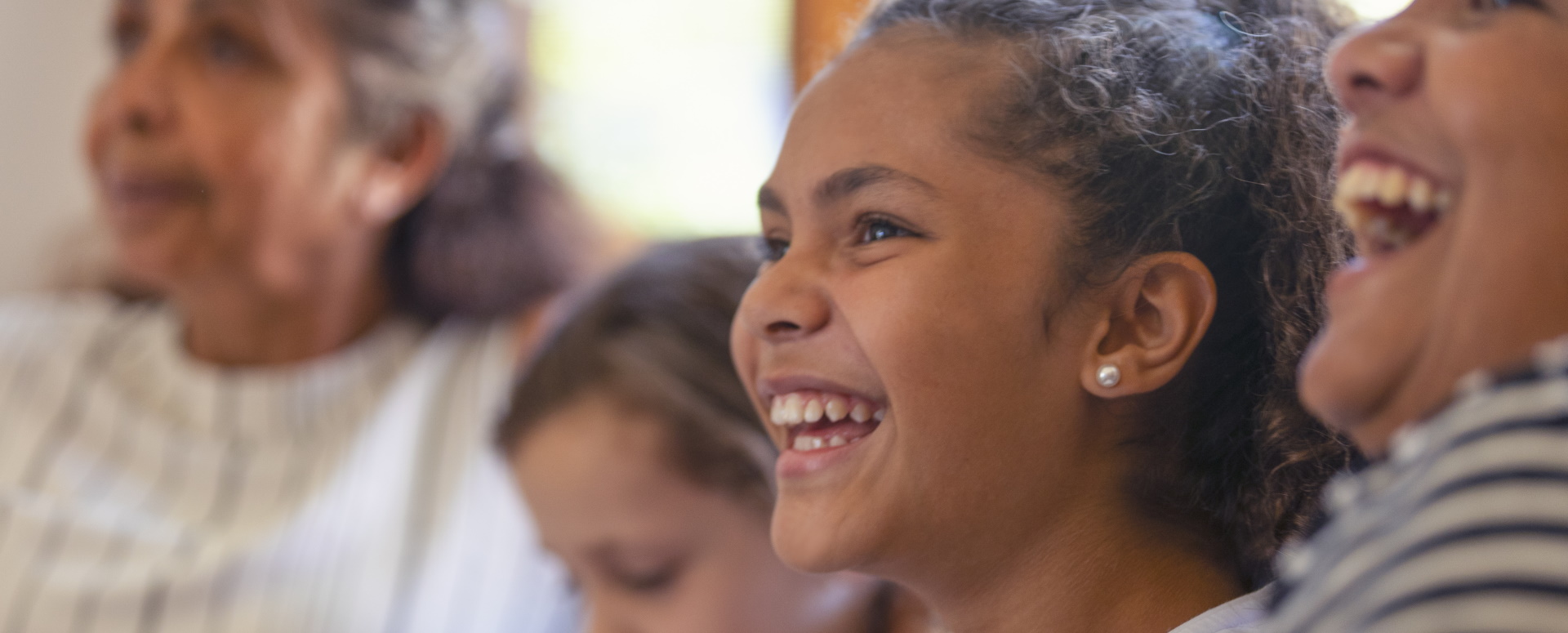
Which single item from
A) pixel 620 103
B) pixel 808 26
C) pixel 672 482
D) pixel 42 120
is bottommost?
pixel 620 103

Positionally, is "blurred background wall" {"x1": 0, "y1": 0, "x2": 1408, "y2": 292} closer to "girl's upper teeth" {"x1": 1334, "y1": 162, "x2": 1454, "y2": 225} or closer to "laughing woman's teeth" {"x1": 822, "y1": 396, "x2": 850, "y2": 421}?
"laughing woman's teeth" {"x1": 822, "y1": 396, "x2": 850, "y2": 421}

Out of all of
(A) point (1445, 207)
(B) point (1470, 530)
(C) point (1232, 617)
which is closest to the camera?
(B) point (1470, 530)

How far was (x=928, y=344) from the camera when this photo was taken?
88 centimetres

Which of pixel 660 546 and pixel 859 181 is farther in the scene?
pixel 660 546

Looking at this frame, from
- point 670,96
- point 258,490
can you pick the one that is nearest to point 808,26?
point 670,96

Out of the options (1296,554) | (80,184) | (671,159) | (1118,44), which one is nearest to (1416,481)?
(1296,554)

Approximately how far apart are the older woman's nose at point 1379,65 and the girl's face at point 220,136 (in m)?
1.65

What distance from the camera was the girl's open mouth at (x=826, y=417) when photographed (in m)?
0.96

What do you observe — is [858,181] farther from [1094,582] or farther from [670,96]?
[670,96]

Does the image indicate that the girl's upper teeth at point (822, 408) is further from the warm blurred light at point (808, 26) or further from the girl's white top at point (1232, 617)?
the warm blurred light at point (808, 26)

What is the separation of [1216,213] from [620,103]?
8.54 ft

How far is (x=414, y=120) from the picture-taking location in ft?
6.88

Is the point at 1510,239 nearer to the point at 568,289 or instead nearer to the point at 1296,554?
the point at 1296,554

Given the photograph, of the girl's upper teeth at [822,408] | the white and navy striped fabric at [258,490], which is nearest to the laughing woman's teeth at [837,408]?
the girl's upper teeth at [822,408]
